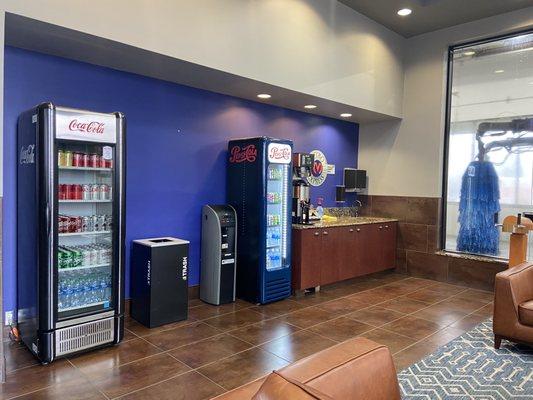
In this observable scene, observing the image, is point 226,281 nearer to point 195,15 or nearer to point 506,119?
point 195,15

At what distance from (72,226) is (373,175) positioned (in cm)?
499

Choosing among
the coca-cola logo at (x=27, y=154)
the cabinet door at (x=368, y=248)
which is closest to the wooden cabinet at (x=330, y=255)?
the cabinet door at (x=368, y=248)

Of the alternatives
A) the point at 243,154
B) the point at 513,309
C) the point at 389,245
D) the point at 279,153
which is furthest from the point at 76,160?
the point at 389,245

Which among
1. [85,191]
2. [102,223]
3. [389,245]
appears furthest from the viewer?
[389,245]

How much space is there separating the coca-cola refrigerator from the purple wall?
331 millimetres

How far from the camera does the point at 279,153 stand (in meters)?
4.75

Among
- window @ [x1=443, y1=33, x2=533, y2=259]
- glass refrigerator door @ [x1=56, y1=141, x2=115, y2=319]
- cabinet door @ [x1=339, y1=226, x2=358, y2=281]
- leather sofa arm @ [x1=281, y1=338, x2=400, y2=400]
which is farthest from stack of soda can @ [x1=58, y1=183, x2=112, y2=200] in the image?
window @ [x1=443, y1=33, x2=533, y2=259]

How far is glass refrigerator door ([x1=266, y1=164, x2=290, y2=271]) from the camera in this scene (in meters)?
4.83

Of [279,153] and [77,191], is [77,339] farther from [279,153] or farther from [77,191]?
[279,153]

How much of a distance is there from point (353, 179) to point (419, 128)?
1.30 metres

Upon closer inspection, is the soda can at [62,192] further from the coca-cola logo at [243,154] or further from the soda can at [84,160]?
the coca-cola logo at [243,154]

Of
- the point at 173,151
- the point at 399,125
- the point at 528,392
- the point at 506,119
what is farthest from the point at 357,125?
the point at 528,392

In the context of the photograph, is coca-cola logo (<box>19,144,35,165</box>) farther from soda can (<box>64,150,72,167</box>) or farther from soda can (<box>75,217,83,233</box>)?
soda can (<box>75,217,83,233</box>)

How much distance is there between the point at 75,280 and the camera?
3387mm
